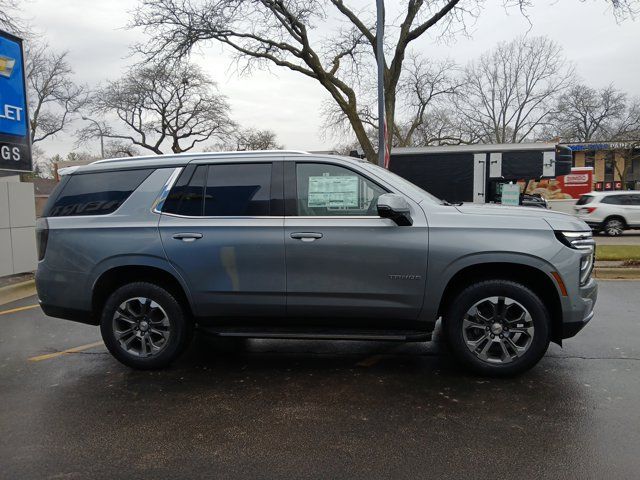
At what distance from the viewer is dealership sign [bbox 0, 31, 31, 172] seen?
29.2 feet

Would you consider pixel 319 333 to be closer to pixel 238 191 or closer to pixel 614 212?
pixel 238 191

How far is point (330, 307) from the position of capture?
13.0ft

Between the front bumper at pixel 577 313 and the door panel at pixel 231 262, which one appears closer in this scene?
the front bumper at pixel 577 313

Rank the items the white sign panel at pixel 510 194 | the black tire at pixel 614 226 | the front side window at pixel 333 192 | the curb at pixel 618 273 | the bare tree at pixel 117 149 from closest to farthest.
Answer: the front side window at pixel 333 192
the curb at pixel 618 273
the white sign panel at pixel 510 194
the black tire at pixel 614 226
the bare tree at pixel 117 149

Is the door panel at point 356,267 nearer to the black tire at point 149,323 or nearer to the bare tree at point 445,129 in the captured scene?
the black tire at point 149,323

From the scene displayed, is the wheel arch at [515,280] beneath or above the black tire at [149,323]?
above

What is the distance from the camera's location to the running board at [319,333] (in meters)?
3.86

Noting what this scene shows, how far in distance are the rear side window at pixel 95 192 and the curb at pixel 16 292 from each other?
4.45m

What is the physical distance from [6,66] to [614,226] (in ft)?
61.3

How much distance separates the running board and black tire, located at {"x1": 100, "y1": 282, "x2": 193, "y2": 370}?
0.70 feet

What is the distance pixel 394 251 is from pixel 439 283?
1.46 ft

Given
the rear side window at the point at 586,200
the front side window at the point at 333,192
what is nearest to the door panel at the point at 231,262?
the front side window at the point at 333,192

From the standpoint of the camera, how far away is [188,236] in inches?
161

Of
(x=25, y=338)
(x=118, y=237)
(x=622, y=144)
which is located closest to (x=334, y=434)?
(x=118, y=237)
